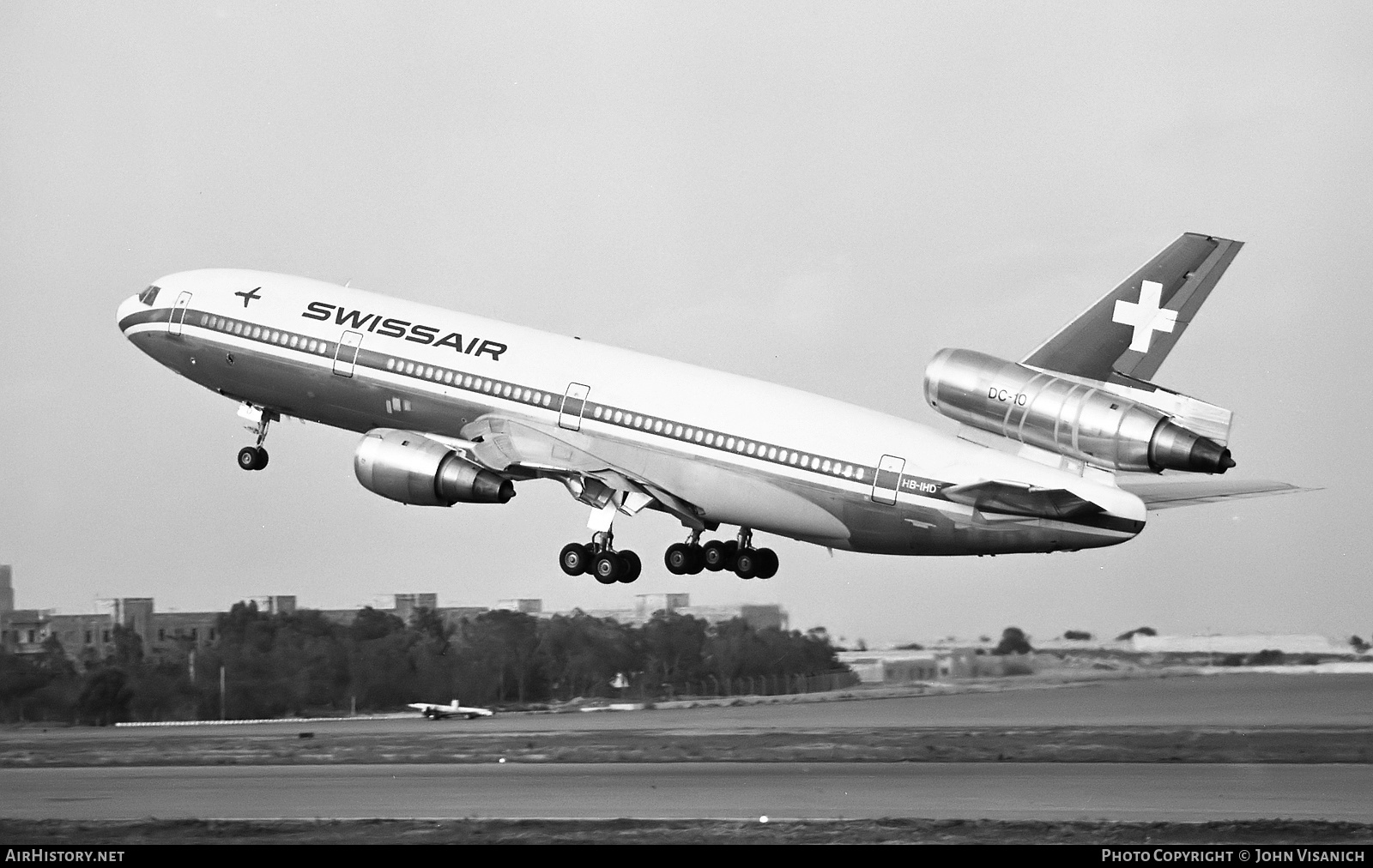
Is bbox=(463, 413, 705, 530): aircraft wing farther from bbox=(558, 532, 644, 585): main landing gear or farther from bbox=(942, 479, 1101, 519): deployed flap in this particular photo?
bbox=(942, 479, 1101, 519): deployed flap

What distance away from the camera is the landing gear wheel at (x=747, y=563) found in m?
Answer: 49.1

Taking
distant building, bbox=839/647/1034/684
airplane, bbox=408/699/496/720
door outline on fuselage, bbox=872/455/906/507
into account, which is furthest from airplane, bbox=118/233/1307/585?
airplane, bbox=408/699/496/720

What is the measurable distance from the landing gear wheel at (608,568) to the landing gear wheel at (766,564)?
3.94m

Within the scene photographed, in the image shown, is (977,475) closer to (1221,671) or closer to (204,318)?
(1221,671)

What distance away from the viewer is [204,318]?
52.0m

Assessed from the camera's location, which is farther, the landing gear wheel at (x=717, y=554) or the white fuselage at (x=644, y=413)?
the landing gear wheel at (x=717, y=554)

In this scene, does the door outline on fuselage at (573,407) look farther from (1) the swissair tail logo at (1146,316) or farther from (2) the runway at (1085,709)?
(1) the swissair tail logo at (1146,316)

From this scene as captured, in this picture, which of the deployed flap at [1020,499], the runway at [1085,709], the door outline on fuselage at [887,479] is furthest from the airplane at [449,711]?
the deployed flap at [1020,499]

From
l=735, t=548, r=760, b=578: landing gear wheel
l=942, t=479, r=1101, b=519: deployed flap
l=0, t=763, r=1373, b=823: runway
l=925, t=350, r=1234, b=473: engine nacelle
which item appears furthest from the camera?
l=735, t=548, r=760, b=578: landing gear wheel

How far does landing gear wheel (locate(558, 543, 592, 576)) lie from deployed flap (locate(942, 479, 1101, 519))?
9.39 metres

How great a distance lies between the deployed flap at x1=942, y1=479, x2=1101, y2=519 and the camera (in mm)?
41938

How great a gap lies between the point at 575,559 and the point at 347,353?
7862 mm

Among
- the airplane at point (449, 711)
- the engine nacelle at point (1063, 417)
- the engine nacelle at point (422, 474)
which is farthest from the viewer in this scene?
the airplane at point (449, 711)
